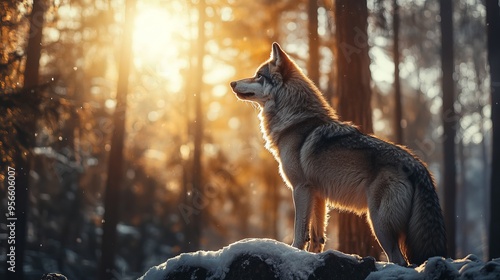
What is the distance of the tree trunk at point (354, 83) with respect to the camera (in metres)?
10.3

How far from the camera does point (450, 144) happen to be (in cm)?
2041

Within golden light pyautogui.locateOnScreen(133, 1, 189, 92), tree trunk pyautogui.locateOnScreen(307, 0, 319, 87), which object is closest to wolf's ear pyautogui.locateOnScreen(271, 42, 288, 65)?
tree trunk pyautogui.locateOnScreen(307, 0, 319, 87)

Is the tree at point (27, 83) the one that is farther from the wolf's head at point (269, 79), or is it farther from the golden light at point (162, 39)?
the wolf's head at point (269, 79)

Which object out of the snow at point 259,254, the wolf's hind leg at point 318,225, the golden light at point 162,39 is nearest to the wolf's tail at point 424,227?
the snow at point 259,254

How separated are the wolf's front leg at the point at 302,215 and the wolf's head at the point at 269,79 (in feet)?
5.32

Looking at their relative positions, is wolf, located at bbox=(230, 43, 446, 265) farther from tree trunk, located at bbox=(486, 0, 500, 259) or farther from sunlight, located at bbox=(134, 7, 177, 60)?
sunlight, located at bbox=(134, 7, 177, 60)

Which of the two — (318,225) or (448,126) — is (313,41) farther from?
(318,225)

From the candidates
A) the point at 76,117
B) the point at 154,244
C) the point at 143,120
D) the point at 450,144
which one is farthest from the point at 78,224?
the point at 450,144

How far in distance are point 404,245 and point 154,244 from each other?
2759 centimetres

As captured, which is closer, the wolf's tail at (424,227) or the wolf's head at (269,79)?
the wolf's tail at (424,227)

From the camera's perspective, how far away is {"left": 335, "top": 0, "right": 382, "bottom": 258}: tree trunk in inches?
405

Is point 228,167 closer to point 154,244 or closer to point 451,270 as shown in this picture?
point 154,244

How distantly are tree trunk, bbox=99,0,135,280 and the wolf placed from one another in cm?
849

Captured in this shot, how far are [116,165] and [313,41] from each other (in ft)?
Answer: 22.4
